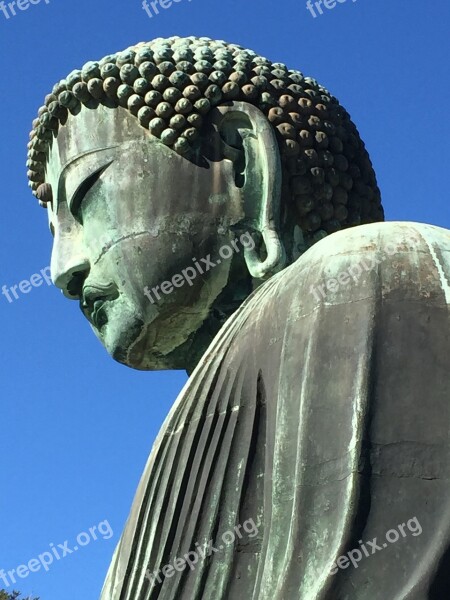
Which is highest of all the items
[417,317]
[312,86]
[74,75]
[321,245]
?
[74,75]

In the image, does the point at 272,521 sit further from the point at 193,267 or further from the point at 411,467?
the point at 193,267

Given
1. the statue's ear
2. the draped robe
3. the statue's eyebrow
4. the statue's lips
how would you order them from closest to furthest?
the draped robe → the statue's ear → the statue's lips → the statue's eyebrow

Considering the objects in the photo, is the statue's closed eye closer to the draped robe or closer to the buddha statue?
the buddha statue

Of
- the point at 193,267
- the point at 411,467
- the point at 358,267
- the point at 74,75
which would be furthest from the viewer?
the point at 74,75

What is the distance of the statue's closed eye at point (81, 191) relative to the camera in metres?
7.49

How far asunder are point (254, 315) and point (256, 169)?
1089mm

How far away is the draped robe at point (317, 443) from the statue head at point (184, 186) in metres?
0.72

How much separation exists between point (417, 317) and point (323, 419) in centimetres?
49

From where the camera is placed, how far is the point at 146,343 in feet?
24.4

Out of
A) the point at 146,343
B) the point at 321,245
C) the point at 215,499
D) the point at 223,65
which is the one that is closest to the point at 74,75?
the point at 223,65

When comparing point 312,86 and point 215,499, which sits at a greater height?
point 312,86

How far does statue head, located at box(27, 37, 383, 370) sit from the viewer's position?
723 centimetres

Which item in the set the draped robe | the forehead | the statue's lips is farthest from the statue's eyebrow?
the draped robe

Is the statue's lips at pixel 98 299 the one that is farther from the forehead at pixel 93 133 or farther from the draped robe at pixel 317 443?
the draped robe at pixel 317 443
